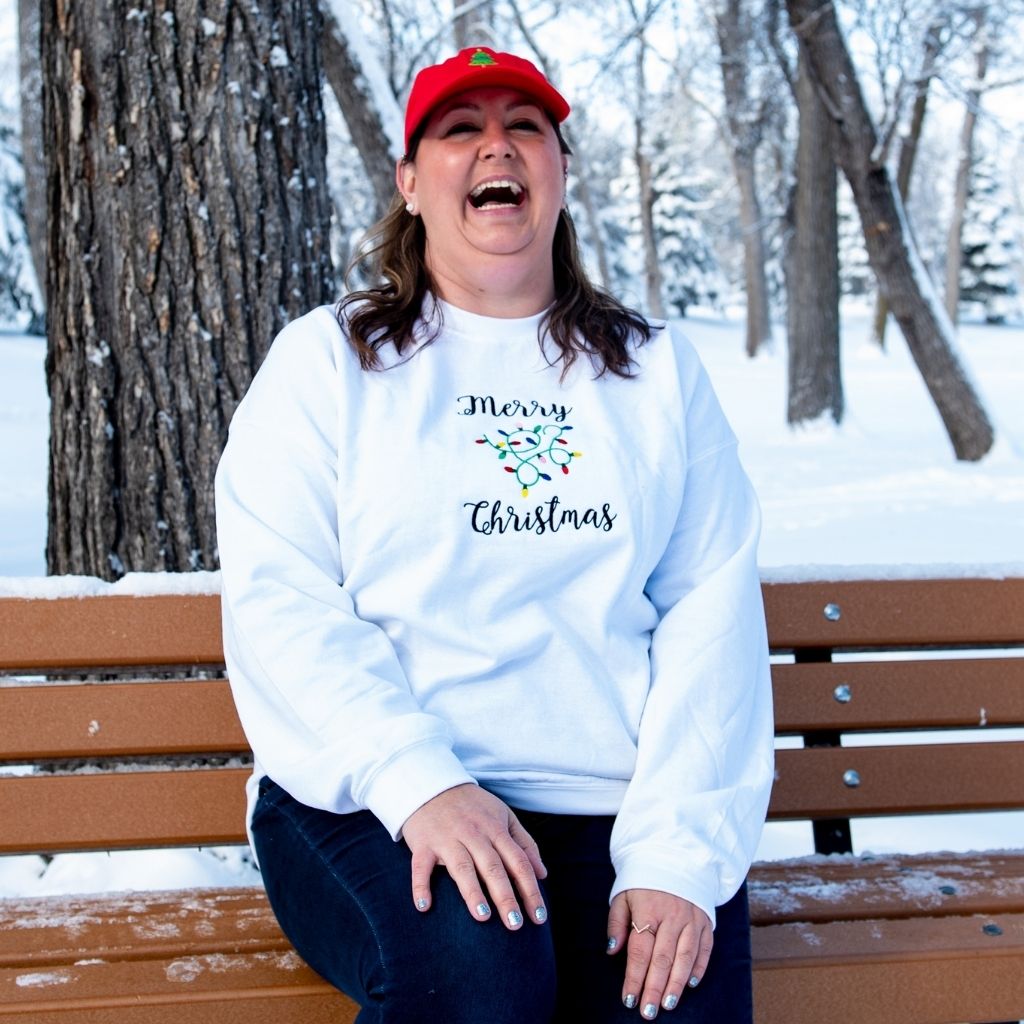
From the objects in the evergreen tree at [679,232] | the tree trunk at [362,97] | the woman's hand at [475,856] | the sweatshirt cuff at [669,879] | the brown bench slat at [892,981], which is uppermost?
the evergreen tree at [679,232]

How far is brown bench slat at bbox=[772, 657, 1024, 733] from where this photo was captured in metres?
2.82

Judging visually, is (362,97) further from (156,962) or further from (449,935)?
(449,935)

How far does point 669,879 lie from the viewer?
1.97 meters

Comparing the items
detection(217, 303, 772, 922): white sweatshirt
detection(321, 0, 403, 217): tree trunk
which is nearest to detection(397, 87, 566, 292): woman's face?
detection(217, 303, 772, 922): white sweatshirt

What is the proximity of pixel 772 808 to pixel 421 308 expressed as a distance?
126 cm

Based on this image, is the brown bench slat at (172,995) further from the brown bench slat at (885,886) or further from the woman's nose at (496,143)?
the woman's nose at (496,143)

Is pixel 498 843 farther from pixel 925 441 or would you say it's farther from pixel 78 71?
pixel 925 441

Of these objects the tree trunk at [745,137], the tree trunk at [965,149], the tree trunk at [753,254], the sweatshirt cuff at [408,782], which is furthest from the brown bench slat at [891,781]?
the tree trunk at [753,254]

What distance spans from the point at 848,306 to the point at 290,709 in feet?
183

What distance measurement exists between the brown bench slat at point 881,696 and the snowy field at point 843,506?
0.21m

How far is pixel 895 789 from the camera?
2809 mm

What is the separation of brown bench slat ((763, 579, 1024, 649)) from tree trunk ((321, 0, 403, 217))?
10.2 feet

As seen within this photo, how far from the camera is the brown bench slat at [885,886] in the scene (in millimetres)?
2408

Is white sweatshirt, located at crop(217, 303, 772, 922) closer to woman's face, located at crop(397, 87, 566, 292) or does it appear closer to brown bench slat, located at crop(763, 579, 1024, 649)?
woman's face, located at crop(397, 87, 566, 292)
